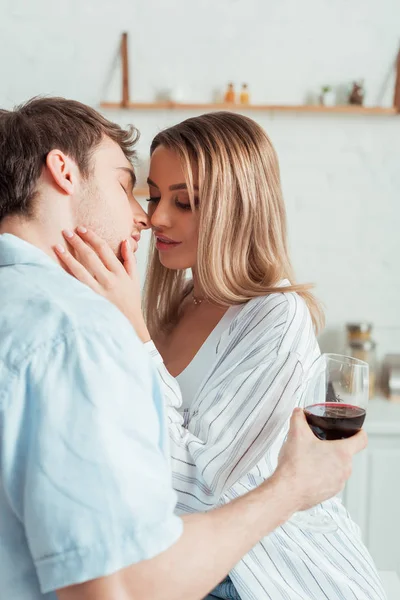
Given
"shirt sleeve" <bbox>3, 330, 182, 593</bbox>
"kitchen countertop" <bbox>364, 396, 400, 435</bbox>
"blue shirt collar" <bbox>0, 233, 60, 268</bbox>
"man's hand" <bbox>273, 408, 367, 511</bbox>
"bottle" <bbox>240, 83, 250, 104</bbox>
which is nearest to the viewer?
"shirt sleeve" <bbox>3, 330, 182, 593</bbox>

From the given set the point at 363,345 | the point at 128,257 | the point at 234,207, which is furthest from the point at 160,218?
the point at 363,345

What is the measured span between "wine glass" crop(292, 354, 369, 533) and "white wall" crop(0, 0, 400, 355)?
1.91 meters

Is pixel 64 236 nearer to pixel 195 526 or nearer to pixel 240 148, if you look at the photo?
pixel 195 526

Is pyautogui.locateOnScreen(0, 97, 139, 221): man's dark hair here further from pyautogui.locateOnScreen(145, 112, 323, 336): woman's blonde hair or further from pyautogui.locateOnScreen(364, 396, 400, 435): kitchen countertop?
pyautogui.locateOnScreen(364, 396, 400, 435): kitchen countertop

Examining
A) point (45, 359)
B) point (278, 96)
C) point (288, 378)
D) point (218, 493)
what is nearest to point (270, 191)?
point (288, 378)

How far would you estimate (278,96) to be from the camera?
293cm

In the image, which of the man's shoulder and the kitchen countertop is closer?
the man's shoulder

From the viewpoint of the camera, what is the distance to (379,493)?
2.64m

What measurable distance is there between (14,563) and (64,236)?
20.2 inches

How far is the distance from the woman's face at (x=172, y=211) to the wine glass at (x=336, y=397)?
646 mm

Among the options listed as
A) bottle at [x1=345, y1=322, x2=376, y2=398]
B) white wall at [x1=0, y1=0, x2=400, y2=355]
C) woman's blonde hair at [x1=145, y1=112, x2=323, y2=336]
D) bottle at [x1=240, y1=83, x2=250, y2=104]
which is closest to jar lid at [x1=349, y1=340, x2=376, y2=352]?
bottle at [x1=345, y1=322, x2=376, y2=398]

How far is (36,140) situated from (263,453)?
28.2 inches

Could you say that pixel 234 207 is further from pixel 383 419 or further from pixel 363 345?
pixel 363 345

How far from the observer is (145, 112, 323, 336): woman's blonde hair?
5.34ft
